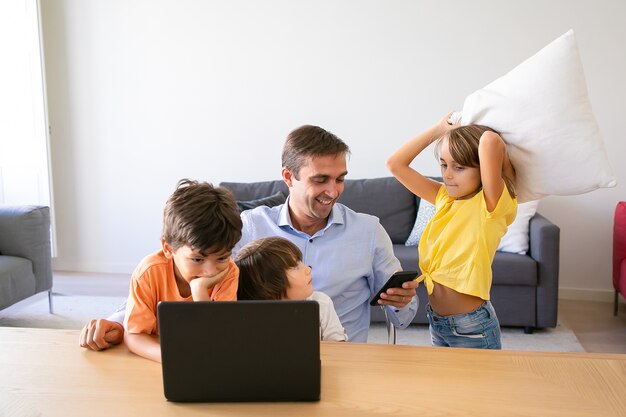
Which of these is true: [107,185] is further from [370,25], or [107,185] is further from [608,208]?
[608,208]

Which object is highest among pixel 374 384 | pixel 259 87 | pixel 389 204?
pixel 259 87

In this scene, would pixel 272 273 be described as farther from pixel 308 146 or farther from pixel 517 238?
pixel 517 238

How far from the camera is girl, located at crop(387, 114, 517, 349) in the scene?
5.76 feet

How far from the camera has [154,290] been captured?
1437 millimetres

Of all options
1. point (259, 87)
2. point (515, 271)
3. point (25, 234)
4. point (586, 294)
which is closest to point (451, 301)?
point (515, 271)

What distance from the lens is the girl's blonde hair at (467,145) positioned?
1733 millimetres

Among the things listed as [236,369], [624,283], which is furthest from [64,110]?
[236,369]

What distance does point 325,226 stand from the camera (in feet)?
6.52

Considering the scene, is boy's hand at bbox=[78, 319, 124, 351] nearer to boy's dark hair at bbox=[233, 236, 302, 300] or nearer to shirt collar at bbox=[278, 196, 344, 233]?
boy's dark hair at bbox=[233, 236, 302, 300]

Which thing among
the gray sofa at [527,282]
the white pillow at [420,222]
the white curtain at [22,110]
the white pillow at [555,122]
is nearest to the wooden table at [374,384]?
the white pillow at [555,122]

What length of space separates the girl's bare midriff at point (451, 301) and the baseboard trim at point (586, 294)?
278 centimetres

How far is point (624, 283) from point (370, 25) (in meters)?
2.27

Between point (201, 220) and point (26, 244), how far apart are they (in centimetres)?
274

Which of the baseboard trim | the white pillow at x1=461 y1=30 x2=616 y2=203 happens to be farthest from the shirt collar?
the baseboard trim
